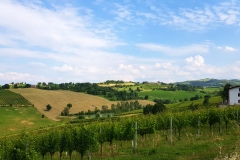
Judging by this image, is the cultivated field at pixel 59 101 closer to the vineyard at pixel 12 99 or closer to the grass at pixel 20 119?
the vineyard at pixel 12 99

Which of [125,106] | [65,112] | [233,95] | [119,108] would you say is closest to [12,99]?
[65,112]

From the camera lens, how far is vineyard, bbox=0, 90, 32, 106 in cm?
11100

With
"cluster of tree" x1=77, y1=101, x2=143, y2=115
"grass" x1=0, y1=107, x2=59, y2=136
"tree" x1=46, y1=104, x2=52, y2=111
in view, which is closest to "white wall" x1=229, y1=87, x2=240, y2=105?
"cluster of tree" x1=77, y1=101, x2=143, y2=115

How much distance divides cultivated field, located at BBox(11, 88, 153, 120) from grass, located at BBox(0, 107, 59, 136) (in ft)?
16.3

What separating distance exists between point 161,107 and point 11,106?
69.5 metres

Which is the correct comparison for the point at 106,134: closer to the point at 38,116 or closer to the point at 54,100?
the point at 38,116

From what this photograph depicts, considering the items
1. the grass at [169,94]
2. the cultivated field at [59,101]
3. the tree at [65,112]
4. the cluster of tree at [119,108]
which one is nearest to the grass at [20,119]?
the cultivated field at [59,101]

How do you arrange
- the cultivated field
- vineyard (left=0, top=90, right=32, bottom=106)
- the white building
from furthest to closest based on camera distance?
the cultivated field < vineyard (left=0, top=90, right=32, bottom=106) < the white building

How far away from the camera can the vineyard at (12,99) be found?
111000mm

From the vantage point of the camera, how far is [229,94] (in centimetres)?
7075

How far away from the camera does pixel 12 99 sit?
11612 cm

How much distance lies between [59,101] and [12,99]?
21106mm

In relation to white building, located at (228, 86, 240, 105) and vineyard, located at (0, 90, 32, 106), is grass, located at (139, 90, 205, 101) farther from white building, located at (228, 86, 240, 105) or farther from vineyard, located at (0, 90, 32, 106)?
vineyard, located at (0, 90, 32, 106)

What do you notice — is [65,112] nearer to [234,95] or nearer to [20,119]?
[20,119]
